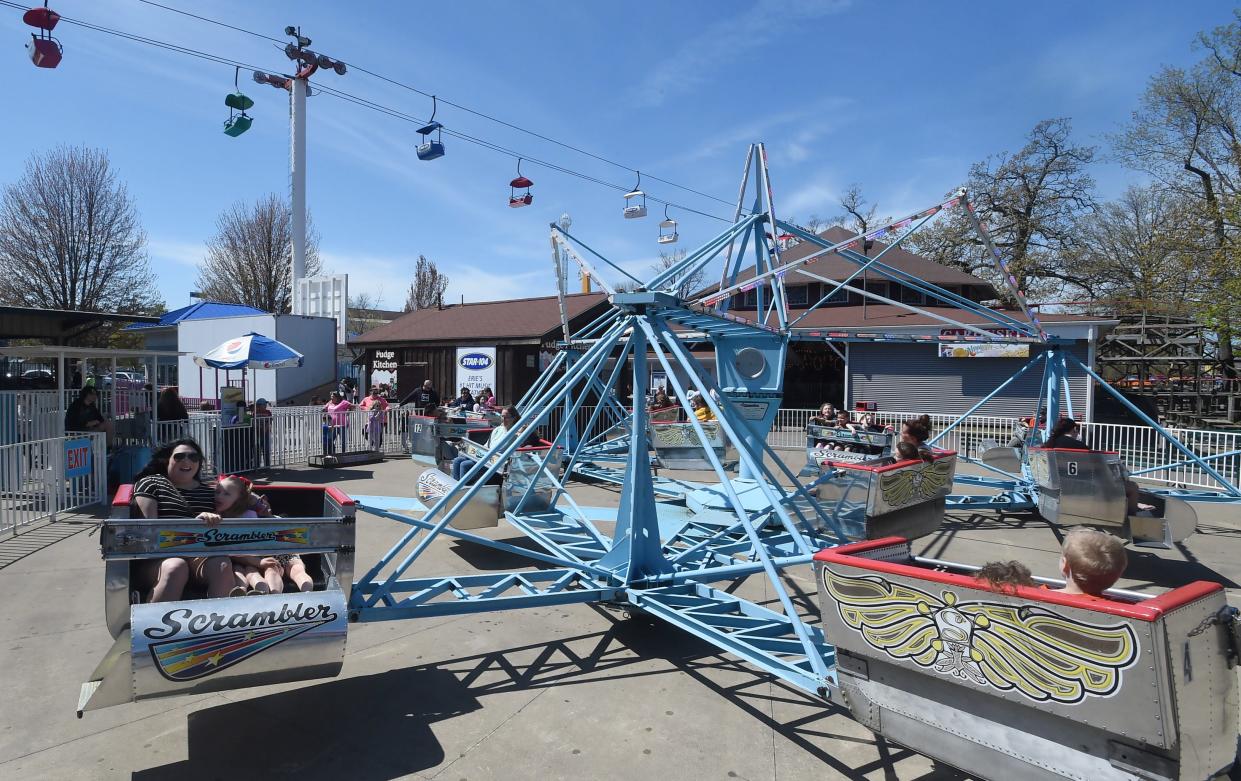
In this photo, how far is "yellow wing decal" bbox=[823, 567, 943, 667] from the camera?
123 inches

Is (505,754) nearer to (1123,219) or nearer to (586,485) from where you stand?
(586,485)

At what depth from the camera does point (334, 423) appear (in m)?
15.1

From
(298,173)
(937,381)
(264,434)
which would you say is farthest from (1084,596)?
(298,173)

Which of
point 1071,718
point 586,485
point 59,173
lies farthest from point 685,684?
point 59,173

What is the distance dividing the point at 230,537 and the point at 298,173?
2781 centimetres

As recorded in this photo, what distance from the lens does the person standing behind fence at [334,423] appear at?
14875 mm

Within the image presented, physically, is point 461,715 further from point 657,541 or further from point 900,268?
point 900,268

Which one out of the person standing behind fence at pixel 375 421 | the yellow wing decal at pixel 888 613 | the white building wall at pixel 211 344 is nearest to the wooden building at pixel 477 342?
the white building wall at pixel 211 344

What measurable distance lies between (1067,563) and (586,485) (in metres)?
9.79

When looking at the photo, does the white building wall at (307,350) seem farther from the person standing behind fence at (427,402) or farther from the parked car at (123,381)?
the person standing behind fence at (427,402)

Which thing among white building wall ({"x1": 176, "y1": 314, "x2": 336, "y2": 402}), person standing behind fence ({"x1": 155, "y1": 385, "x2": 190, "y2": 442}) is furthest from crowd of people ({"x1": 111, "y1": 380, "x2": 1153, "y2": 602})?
white building wall ({"x1": 176, "y1": 314, "x2": 336, "y2": 402})

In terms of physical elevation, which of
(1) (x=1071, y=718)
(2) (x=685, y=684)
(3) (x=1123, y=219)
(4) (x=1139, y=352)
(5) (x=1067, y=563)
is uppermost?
(3) (x=1123, y=219)

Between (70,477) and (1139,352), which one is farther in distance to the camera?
(1139,352)

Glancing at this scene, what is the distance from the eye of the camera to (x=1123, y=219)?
32.2 m
